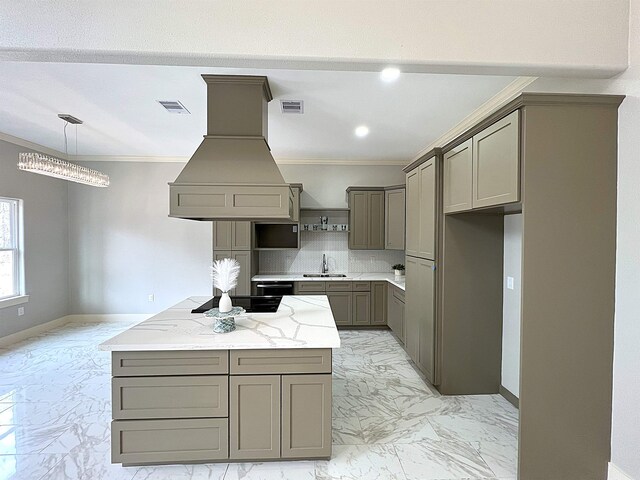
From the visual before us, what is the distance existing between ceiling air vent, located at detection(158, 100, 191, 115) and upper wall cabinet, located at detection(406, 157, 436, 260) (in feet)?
8.70

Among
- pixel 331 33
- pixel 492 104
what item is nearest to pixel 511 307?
pixel 492 104

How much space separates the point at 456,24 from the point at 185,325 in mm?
2660

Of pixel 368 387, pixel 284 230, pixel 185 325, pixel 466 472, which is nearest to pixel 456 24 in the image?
pixel 185 325

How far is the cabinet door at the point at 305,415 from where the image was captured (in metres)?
2.21

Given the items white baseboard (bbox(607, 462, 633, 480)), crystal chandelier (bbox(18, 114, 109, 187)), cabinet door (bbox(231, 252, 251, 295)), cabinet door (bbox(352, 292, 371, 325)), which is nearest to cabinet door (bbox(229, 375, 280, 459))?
white baseboard (bbox(607, 462, 633, 480))

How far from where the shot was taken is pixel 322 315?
9.29 ft

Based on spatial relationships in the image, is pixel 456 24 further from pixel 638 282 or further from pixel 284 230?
pixel 284 230

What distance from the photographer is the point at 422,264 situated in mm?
3514

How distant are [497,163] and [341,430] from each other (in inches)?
93.2

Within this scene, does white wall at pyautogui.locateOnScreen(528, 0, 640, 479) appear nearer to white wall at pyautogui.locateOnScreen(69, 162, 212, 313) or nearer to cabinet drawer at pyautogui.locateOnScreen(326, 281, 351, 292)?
cabinet drawer at pyautogui.locateOnScreen(326, 281, 351, 292)

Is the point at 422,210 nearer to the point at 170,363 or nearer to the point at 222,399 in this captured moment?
the point at 222,399

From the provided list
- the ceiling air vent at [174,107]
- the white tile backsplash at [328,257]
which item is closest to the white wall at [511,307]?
the white tile backsplash at [328,257]

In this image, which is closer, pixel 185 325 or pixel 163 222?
pixel 185 325

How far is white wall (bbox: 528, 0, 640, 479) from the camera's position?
1878 millimetres
